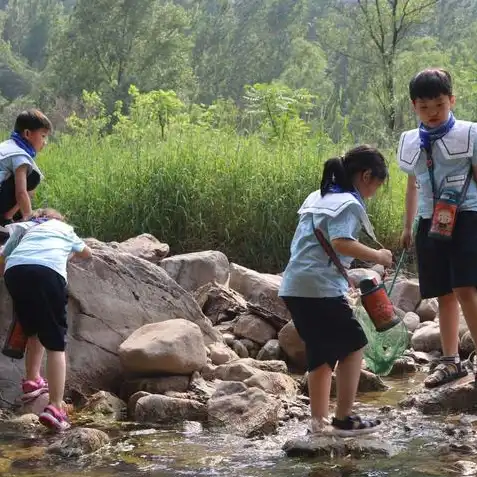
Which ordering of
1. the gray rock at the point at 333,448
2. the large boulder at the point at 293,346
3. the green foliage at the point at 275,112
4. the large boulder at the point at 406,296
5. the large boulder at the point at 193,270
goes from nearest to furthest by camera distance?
the gray rock at the point at 333,448
the large boulder at the point at 293,346
the large boulder at the point at 193,270
the large boulder at the point at 406,296
the green foliage at the point at 275,112

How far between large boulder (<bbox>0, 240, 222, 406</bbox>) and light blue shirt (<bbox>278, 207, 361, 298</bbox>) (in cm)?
154

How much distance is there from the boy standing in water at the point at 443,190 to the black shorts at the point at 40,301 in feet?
5.96

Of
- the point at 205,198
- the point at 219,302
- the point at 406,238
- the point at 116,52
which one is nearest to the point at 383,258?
the point at 406,238

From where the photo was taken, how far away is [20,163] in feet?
15.8

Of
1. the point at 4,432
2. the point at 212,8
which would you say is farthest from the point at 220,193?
the point at 212,8

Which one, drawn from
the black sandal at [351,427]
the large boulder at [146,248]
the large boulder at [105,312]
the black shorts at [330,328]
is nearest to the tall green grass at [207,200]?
the large boulder at [146,248]

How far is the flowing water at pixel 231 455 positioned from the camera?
3238 millimetres

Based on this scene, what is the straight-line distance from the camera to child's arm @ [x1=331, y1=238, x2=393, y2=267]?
11.2 ft

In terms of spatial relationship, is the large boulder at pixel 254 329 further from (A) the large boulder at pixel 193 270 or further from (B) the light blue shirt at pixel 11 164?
(B) the light blue shirt at pixel 11 164

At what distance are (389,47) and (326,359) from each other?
33.6 feet

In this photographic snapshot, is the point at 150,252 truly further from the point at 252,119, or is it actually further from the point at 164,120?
the point at 164,120

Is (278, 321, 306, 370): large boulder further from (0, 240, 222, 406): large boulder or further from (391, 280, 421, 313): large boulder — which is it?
(391, 280, 421, 313): large boulder

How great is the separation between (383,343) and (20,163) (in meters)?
2.30

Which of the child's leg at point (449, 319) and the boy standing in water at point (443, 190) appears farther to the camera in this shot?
the child's leg at point (449, 319)
